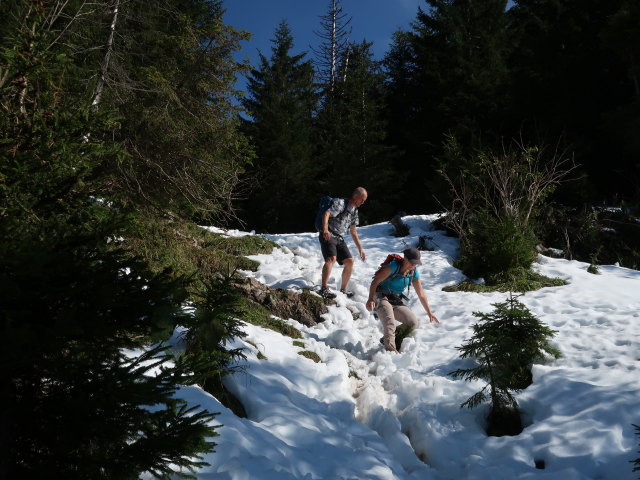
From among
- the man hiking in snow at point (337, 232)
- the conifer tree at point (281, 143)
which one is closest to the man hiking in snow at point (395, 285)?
the man hiking in snow at point (337, 232)

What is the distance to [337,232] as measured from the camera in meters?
7.04

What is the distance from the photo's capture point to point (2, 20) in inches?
195

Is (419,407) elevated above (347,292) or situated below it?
below

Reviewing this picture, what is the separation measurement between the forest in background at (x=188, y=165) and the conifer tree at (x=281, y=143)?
12 cm

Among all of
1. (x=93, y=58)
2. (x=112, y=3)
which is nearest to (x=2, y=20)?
(x=112, y=3)

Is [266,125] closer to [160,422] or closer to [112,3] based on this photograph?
[112,3]

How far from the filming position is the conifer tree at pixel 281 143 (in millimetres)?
21109

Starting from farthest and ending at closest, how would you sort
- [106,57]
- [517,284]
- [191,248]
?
[517,284], [191,248], [106,57]

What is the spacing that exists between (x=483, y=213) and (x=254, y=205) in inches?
571

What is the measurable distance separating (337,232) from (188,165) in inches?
109

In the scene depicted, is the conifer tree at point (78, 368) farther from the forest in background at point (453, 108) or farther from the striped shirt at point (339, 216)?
the forest in background at point (453, 108)

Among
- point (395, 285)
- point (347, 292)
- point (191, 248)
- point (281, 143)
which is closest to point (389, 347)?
Answer: point (395, 285)

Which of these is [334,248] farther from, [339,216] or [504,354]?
[504,354]

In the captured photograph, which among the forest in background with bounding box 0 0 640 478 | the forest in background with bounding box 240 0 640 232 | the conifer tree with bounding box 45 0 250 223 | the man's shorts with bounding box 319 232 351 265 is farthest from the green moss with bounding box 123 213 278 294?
the forest in background with bounding box 240 0 640 232
